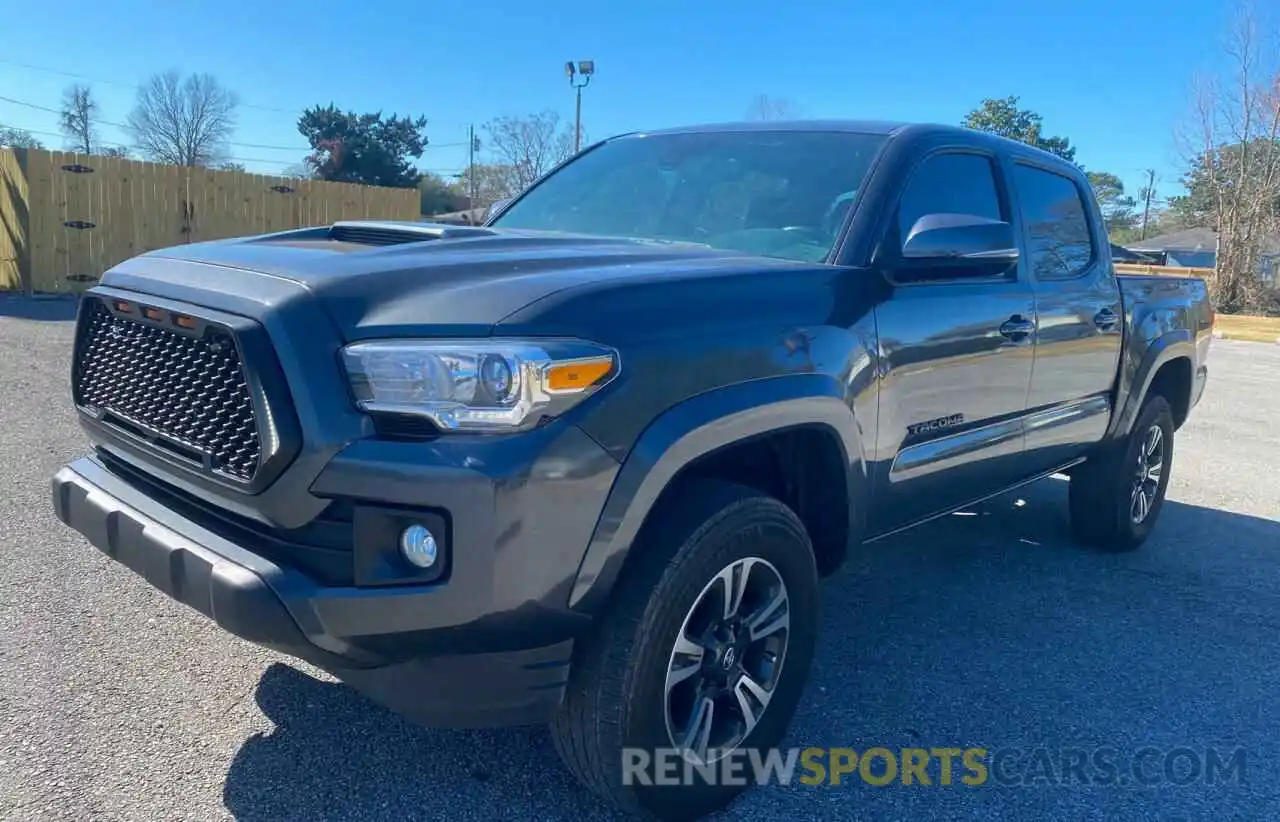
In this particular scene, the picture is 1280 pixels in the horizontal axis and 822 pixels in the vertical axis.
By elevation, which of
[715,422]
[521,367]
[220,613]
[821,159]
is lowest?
[220,613]

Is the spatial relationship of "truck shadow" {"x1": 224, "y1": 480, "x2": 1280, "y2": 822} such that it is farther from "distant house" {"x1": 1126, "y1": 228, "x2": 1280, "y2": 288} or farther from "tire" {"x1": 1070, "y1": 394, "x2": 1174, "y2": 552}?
"distant house" {"x1": 1126, "y1": 228, "x2": 1280, "y2": 288}

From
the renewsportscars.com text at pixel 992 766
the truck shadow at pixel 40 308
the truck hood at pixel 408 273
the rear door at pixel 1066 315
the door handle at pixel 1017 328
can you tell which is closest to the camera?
the truck hood at pixel 408 273

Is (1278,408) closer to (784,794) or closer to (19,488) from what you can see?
(784,794)

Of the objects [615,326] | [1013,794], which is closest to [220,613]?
[615,326]

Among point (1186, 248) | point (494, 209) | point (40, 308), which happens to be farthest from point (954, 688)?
point (1186, 248)

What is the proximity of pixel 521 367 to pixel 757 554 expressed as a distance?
36.0 inches

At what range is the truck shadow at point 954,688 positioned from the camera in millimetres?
2701

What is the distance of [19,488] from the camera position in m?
5.04

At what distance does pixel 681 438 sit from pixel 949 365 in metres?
1.43

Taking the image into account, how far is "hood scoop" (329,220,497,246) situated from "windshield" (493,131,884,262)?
695 mm

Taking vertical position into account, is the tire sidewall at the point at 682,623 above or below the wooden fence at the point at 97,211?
below

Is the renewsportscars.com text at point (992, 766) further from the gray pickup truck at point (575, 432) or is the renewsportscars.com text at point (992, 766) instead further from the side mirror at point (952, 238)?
the side mirror at point (952, 238)

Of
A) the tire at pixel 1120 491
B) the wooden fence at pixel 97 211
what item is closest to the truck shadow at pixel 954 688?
the tire at pixel 1120 491

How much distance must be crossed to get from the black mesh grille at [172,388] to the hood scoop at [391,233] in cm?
64
